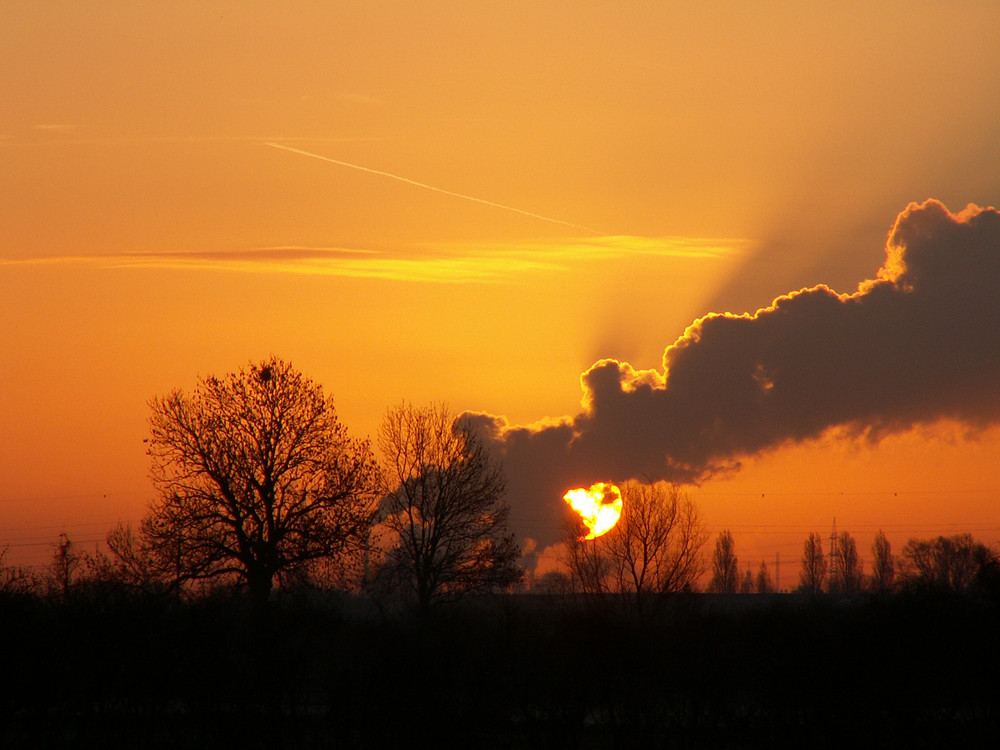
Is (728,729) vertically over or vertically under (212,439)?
under

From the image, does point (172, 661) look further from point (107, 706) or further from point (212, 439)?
point (212, 439)

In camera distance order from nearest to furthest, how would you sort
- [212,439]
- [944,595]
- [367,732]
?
1. [367,732]
2. [944,595]
3. [212,439]

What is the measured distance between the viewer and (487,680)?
23.9 meters

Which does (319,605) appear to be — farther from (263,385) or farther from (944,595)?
(263,385)

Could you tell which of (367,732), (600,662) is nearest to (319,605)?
(367,732)

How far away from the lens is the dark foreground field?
2370cm

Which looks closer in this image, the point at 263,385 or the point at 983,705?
the point at 983,705

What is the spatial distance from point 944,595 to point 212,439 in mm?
27547

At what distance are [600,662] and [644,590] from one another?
37.2m

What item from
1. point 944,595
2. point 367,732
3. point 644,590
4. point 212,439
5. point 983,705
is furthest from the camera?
point 644,590

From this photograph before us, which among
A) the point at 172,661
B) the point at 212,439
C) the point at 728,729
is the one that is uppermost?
the point at 212,439

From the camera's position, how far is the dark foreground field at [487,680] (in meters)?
23.7

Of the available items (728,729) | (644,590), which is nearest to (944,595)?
(728,729)

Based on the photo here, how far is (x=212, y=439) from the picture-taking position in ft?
144
